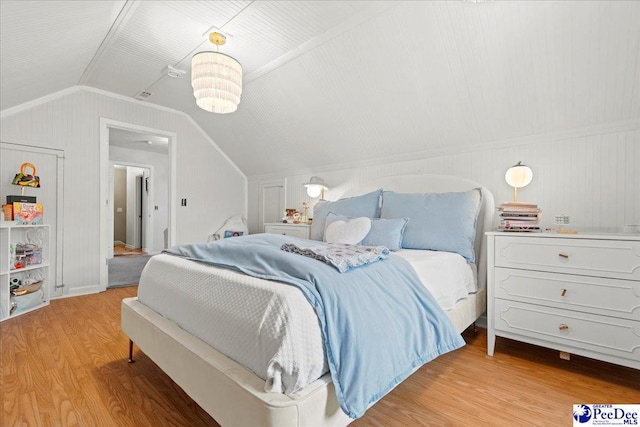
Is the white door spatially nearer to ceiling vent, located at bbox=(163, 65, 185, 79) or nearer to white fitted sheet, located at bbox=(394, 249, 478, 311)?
ceiling vent, located at bbox=(163, 65, 185, 79)

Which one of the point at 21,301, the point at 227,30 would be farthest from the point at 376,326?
the point at 21,301

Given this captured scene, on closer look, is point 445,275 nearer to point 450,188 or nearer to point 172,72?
point 450,188

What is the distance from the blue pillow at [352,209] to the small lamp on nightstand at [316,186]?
698 mm

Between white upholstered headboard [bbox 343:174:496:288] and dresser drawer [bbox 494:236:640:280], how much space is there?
1.48 ft

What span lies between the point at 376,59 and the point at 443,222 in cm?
140

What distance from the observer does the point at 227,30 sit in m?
2.45

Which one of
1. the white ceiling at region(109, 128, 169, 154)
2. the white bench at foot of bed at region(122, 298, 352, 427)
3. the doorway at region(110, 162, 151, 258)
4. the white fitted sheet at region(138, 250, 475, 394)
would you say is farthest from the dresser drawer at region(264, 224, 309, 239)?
the doorway at region(110, 162, 151, 258)

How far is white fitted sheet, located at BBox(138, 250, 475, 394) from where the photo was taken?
0.96 metres

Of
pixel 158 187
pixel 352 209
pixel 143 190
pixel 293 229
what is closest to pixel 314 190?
pixel 293 229

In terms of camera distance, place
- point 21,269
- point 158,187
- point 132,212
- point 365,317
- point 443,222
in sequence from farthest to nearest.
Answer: point 132,212
point 158,187
point 21,269
point 443,222
point 365,317

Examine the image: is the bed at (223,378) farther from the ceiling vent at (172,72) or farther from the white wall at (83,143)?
the ceiling vent at (172,72)

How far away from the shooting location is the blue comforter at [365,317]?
103 cm

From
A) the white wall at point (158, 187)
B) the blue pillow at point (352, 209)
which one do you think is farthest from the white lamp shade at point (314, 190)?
the white wall at point (158, 187)

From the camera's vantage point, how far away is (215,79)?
7.27 ft
